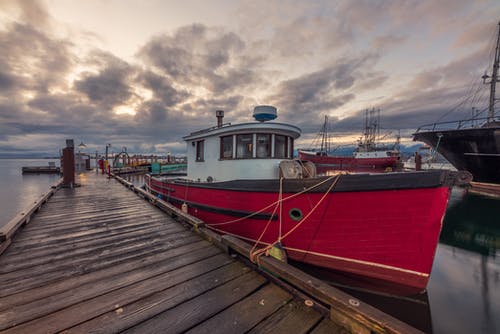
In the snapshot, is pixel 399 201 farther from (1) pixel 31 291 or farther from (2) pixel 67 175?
(2) pixel 67 175

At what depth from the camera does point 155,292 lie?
2.34 m

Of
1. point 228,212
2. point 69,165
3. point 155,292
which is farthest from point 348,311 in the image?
point 69,165

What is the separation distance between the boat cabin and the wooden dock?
3.25 m

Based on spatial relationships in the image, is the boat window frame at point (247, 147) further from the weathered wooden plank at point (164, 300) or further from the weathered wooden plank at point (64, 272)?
the weathered wooden plank at point (164, 300)

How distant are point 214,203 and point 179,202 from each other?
287 cm

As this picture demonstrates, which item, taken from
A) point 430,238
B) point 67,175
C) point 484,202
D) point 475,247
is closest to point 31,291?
point 430,238

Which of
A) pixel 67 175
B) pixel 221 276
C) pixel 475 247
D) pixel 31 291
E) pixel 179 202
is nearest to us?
pixel 31 291

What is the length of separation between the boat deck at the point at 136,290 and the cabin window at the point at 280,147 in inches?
161

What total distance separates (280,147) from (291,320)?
5.68 metres

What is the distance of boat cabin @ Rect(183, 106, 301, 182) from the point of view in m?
6.61

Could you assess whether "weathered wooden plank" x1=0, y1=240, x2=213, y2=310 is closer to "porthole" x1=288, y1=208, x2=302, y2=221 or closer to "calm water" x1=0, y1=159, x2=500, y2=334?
"porthole" x1=288, y1=208, x2=302, y2=221

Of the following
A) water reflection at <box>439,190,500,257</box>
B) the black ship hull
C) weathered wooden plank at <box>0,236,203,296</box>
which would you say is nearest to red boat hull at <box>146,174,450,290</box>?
weathered wooden plank at <box>0,236,203,296</box>

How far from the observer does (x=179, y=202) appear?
868cm

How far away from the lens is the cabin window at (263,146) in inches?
266
